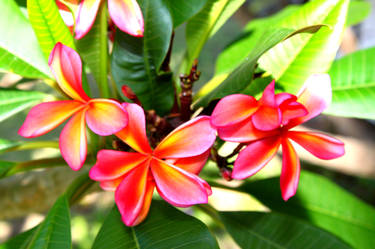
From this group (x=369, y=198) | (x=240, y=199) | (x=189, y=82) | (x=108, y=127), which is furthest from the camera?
(x=369, y=198)

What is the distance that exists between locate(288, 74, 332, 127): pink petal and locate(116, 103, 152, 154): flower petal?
0.60 feet

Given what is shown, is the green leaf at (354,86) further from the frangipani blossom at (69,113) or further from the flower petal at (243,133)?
the frangipani blossom at (69,113)

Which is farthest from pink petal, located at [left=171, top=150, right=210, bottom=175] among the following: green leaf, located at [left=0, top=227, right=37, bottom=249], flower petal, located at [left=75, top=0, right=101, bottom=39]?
green leaf, located at [left=0, top=227, right=37, bottom=249]

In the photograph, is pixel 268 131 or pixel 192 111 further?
pixel 192 111

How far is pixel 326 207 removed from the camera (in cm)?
88

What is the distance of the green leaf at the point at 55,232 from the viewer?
0.50m

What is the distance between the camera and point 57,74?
438mm

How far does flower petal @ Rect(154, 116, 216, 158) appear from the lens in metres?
0.43

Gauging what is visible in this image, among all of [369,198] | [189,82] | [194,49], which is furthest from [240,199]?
[189,82]

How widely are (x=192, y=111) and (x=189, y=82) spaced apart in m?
0.09

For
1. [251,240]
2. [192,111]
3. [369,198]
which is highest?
[192,111]

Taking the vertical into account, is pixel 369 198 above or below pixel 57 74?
below

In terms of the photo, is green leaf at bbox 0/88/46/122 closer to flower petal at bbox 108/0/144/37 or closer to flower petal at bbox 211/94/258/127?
flower petal at bbox 108/0/144/37

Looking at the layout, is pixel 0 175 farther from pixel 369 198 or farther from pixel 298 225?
pixel 369 198
